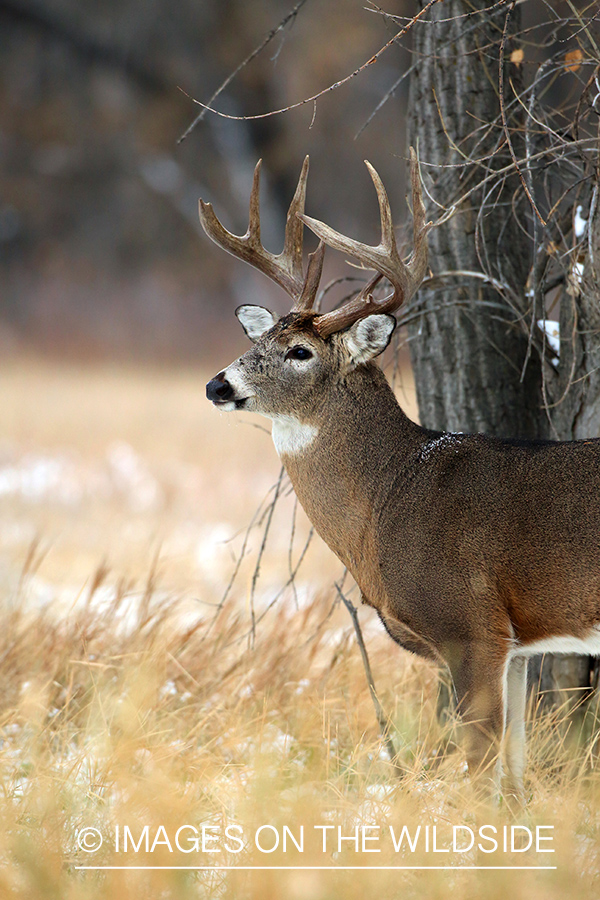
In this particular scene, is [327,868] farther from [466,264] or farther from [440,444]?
[466,264]

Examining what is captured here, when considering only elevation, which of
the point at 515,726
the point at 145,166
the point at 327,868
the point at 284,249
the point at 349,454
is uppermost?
the point at 145,166

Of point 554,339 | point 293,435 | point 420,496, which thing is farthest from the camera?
point 554,339

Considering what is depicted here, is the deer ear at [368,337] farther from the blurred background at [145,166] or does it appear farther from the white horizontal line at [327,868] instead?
the blurred background at [145,166]

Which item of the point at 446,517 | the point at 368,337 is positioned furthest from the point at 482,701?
the point at 368,337

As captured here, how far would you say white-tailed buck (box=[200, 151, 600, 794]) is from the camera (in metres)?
3.00

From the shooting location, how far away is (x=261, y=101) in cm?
2202

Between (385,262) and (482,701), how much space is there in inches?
55.6

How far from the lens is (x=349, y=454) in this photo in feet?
11.1

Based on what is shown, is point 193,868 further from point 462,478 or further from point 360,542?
point 462,478

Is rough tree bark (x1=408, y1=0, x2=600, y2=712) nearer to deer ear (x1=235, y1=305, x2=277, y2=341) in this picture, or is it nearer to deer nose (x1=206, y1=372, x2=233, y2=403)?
deer ear (x1=235, y1=305, x2=277, y2=341)

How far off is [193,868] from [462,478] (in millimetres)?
1386

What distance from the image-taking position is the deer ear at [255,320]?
11.6 feet

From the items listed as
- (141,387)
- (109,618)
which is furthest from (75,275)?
(109,618)

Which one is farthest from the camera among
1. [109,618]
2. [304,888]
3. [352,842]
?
[109,618]
